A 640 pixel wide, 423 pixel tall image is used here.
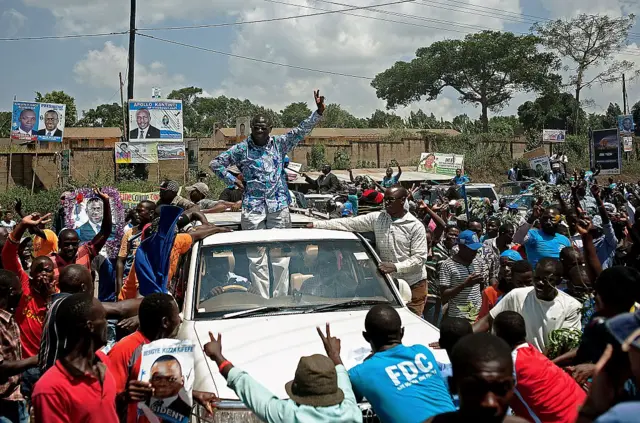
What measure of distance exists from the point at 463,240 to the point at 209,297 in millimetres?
2697

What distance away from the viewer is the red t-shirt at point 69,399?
297cm

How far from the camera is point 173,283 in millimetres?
6254

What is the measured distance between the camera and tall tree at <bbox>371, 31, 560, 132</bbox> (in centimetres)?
5888

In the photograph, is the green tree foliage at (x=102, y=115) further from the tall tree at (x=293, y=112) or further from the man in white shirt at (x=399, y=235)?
the man in white shirt at (x=399, y=235)

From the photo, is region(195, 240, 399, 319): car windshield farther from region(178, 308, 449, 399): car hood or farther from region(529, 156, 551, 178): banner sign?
region(529, 156, 551, 178): banner sign

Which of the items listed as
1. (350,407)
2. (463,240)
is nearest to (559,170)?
(463,240)

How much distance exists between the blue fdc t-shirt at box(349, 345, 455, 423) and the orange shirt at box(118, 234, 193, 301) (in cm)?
278

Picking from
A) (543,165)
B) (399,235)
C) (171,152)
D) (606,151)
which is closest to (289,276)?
(399,235)

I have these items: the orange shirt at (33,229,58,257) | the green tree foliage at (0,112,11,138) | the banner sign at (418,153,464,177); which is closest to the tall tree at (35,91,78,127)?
the green tree foliage at (0,112,11,138)

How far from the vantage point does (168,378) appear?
329cm

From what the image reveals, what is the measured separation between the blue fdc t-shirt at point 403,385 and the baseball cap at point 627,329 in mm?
1468

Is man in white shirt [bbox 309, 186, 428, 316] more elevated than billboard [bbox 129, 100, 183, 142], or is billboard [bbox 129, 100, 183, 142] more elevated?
billboard [bbox 129, 100, 183, 142]

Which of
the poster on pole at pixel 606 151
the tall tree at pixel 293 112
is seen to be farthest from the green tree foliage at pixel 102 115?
the poster on pole at pixel 606 151

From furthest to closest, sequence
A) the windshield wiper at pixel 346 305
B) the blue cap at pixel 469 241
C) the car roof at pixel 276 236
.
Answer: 1. the blue cap at pixel 469 241
2. the car roof at pixel 276 236
3. the windshield wiper at pixel 346 305
